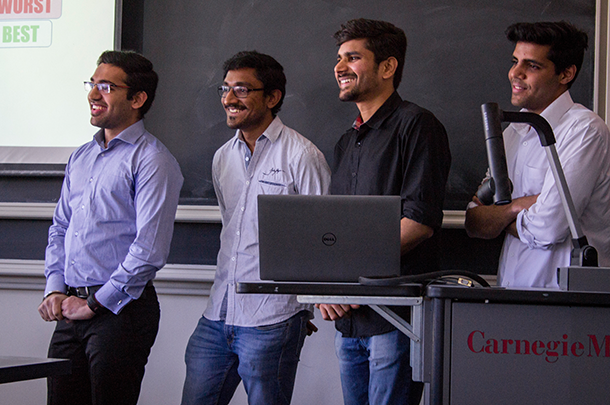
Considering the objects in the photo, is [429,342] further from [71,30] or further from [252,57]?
[71,30]

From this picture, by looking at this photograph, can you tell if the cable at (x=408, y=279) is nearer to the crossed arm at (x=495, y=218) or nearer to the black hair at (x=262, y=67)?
the crossed arm at (x=495, y=218)

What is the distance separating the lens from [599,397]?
1.20m

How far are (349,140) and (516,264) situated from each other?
69 centimetres

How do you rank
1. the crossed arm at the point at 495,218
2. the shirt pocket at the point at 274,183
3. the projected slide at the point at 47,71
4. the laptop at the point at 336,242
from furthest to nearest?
the projected slide at the point at 47,71 < the shirt pocket at the point at 274,183 < the crossed arm at the point at 495,218 < the laptop at the point at 336,242

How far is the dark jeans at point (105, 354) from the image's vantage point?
1916 millimetres

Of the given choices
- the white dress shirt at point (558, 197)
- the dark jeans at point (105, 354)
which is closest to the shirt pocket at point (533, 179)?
the white dress shirt at point (558, 197)

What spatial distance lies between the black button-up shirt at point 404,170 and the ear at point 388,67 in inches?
3.7

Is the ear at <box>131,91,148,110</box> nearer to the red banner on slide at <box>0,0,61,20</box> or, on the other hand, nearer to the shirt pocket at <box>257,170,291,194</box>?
the shirt pocket at <box>257,170,291,194</box>

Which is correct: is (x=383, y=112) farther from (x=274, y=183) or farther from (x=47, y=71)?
(x=47, y=71)

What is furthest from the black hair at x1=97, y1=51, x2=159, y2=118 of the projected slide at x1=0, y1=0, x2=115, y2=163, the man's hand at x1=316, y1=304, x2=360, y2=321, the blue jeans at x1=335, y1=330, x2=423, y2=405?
the blue jeans at x1=335, y1=330, x2=423, y2=405

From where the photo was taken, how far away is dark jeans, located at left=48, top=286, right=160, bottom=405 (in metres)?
1.92

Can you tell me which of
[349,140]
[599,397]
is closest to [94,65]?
[349,140]

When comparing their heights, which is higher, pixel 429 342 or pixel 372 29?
pixel 372 29

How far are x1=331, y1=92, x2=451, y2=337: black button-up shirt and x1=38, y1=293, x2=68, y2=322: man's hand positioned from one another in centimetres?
94
